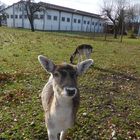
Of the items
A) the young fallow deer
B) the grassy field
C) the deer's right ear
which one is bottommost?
the grassy field

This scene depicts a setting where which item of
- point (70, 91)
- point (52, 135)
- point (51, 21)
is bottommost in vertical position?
point (52, 135)

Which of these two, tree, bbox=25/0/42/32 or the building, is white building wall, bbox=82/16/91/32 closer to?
the building

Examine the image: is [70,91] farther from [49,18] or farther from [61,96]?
[49,18]

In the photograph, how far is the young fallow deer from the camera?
5.32m

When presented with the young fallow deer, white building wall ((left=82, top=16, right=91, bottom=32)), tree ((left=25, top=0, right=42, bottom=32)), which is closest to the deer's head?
the young fallow deer

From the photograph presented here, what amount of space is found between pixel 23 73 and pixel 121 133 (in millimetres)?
6472

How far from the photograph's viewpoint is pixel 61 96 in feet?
17.8

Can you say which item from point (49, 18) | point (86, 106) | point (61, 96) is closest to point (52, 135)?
point (61, 96)

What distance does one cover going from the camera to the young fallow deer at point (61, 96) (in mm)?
5316

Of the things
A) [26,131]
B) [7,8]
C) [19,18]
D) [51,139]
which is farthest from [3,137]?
[7,8]

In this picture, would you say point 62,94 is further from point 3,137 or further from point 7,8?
point 7,8

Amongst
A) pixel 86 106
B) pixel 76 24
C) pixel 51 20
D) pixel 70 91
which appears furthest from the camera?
pixel 76 24

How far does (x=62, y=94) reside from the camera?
5324mm

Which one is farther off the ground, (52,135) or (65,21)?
(65,21)
